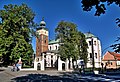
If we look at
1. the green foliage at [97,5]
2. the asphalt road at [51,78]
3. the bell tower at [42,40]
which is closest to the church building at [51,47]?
the bell tower at [42,40]

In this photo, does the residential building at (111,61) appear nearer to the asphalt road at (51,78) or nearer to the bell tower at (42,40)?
the bell tower at (42,40)

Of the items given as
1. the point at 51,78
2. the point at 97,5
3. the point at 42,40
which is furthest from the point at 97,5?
the point at 42,40

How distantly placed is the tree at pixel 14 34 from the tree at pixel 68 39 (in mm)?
7732

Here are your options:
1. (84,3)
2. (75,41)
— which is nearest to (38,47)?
(75,41)

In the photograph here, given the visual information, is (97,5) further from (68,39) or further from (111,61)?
(111,61)

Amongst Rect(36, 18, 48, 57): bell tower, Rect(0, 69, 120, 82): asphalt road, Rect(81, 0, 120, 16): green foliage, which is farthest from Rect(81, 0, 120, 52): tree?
Rect(36, 18, 48, 57): bell tower

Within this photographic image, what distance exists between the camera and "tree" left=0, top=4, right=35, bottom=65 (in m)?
40.1

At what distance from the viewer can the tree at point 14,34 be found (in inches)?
1580

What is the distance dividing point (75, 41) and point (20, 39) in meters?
13.1

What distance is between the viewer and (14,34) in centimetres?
4088

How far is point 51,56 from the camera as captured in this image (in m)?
72.2

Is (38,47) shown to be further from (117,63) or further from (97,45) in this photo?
(117,63)

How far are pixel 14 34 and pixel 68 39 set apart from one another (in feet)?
42.6

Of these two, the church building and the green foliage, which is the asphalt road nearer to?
the green foliage
